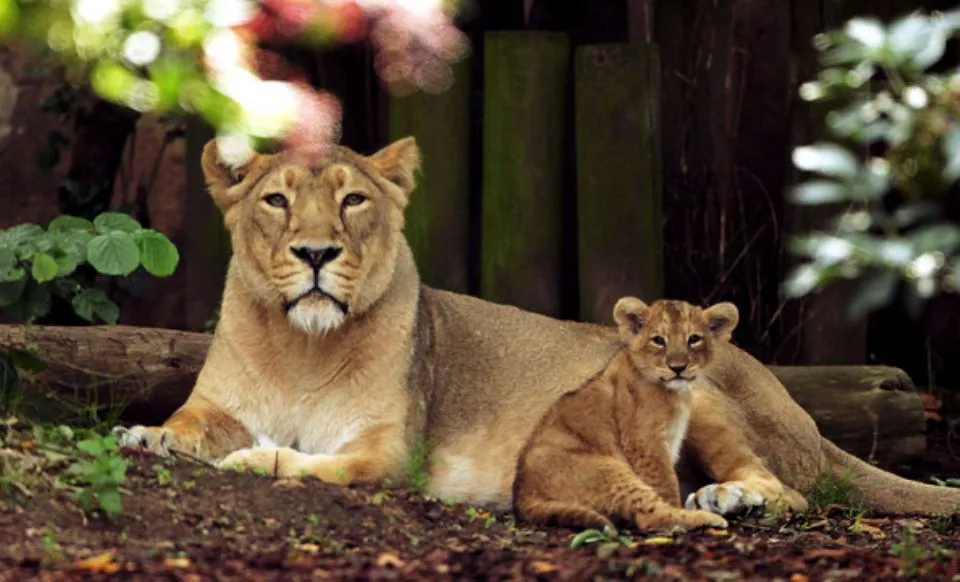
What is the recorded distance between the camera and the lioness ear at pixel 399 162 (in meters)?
7.23

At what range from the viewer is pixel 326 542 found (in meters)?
5.60

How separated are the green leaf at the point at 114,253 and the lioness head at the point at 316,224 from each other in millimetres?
623

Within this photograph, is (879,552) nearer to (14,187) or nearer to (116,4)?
(116,4)

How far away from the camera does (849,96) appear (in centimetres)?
862

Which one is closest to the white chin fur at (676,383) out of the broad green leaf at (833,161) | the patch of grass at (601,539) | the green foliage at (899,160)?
the patch of grass at (601,539)

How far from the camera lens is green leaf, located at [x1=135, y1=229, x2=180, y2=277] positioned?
6379mm

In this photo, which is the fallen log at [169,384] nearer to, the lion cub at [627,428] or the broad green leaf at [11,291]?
the broad green leaf at [11,291]

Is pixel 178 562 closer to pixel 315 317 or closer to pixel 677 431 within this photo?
pixel 315 317

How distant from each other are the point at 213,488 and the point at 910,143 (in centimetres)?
345

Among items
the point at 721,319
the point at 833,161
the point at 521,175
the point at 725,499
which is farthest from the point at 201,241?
the point at 833,161

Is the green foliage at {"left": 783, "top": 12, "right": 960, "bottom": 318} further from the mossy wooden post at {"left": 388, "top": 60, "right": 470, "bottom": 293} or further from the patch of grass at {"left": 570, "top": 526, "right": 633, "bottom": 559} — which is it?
the mossy wooden post at {"left": 388, "top": 60, "right": 470, "bottom": 293}

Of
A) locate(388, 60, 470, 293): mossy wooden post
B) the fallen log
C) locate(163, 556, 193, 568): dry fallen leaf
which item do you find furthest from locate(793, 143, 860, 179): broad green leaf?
locate(388, 60, 470, 293): mossy wooden post

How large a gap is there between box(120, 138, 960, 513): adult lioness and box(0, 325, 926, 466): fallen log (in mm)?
599

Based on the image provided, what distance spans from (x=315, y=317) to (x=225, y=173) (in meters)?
0.83
